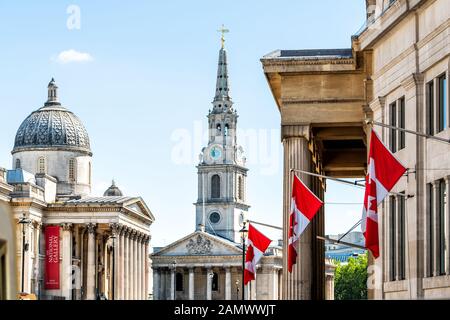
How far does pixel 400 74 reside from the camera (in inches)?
1298

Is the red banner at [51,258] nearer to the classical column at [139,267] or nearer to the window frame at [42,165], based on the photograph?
the window frame at [42,165]

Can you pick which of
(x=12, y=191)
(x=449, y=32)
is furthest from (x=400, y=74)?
(x=12, y=191)

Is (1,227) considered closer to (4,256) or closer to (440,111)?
(4,256)

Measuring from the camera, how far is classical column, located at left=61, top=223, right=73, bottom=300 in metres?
145

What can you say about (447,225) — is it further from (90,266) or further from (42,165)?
(42,165)

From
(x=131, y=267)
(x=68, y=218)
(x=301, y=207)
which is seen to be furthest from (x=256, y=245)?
(x=131, y=267)

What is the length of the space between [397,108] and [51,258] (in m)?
113

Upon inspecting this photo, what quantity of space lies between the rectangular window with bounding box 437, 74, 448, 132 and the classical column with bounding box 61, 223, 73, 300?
116406 mm

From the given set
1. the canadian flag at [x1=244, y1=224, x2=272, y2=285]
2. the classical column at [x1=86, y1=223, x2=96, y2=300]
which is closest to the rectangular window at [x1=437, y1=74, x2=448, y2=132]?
the canadian flag at [x1=244, y1=224, x2=272, y2=285]

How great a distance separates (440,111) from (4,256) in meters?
22.6

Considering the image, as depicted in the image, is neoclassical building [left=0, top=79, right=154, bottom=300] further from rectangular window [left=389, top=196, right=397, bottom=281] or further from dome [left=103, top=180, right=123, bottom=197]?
rectangular window [left=389, top=196, right=397, bottom=281]

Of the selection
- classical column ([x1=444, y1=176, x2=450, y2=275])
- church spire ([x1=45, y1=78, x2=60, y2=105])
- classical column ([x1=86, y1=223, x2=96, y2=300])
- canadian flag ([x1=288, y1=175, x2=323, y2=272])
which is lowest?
classical column ([x1=444, y1=176, x2=450, y2=275])

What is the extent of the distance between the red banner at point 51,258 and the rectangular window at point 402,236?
361 feet

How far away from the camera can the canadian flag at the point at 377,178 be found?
26.3 m
